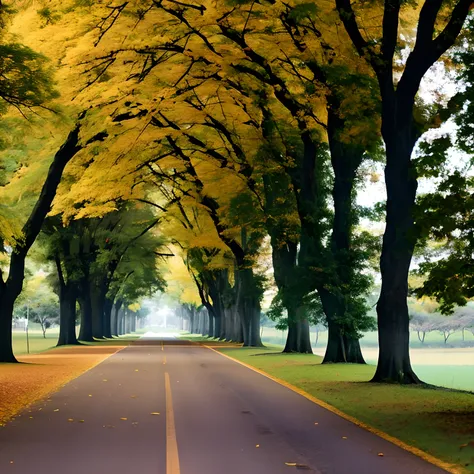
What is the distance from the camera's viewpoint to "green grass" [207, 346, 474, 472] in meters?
10.9

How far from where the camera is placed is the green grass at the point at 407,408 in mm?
10914

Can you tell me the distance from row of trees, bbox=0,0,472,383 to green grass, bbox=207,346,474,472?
80.5 inches

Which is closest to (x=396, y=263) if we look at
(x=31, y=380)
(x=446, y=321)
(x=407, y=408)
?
(x=407, y=408)

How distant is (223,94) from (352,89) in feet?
28.4

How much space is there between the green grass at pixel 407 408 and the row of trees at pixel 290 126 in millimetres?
2046

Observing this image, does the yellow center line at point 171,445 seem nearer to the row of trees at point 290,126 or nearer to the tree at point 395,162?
the row of trees at point 290,126

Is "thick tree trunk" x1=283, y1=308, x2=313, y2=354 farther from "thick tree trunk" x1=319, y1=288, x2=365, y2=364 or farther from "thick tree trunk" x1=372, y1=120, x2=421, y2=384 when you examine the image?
"thick tree trunk" x1=372, y1=120, x2=421, y2=384

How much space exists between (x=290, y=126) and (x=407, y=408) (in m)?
18.0

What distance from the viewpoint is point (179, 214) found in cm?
5459

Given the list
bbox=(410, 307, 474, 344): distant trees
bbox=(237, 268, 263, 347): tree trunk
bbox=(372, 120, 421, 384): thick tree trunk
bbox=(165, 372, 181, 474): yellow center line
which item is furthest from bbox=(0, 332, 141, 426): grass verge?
bbox=(410, 307, 474, 344): distant trees

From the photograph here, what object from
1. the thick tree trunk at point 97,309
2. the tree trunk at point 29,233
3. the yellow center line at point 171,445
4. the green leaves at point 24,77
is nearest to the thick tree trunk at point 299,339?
the tree trunk at point 29,233

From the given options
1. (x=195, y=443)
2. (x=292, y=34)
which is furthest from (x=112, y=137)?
(x=195, y=443)

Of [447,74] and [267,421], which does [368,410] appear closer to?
[267,421]

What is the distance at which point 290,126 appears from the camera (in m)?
31.4
